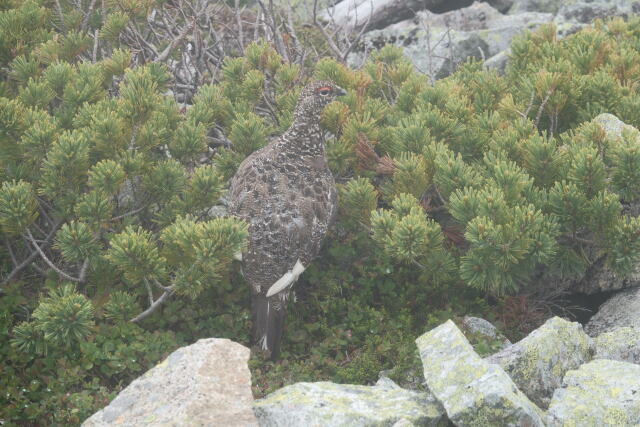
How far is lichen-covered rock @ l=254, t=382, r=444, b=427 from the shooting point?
10.8ft

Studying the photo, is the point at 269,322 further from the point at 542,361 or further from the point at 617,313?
the point at 617,313

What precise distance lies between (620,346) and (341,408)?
196 centimetres

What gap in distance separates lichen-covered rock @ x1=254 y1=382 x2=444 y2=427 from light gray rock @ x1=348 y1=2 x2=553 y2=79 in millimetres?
6995

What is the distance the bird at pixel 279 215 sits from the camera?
4.79m

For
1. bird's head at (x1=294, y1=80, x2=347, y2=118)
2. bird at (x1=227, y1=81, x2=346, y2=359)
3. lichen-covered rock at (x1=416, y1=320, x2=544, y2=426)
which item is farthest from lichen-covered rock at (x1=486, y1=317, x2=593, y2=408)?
bird's head at (x1=294, y1=80, x2=347, y2=118)

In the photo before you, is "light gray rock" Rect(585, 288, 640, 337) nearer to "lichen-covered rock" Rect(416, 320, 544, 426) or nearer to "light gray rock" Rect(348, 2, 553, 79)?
"lichen-covered rock" Rect(416, 320, 544, 426)

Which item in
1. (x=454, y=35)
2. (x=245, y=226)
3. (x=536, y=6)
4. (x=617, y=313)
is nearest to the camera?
(x=245, y=226)

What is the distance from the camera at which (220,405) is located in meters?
3.45

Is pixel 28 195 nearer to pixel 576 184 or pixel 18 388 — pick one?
pixel 18 388

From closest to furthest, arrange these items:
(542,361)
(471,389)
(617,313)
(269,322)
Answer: (471,389) < (542,361) < (617,313) < (269,322)

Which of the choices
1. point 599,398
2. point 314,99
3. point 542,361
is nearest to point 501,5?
point 314,99

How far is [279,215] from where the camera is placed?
4836 millimetres

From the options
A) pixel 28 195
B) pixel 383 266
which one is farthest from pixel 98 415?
pixel 383 266

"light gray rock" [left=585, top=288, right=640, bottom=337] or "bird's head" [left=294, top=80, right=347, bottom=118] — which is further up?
"bird's head" [left=294, top=80, right=347, bottom=118]
